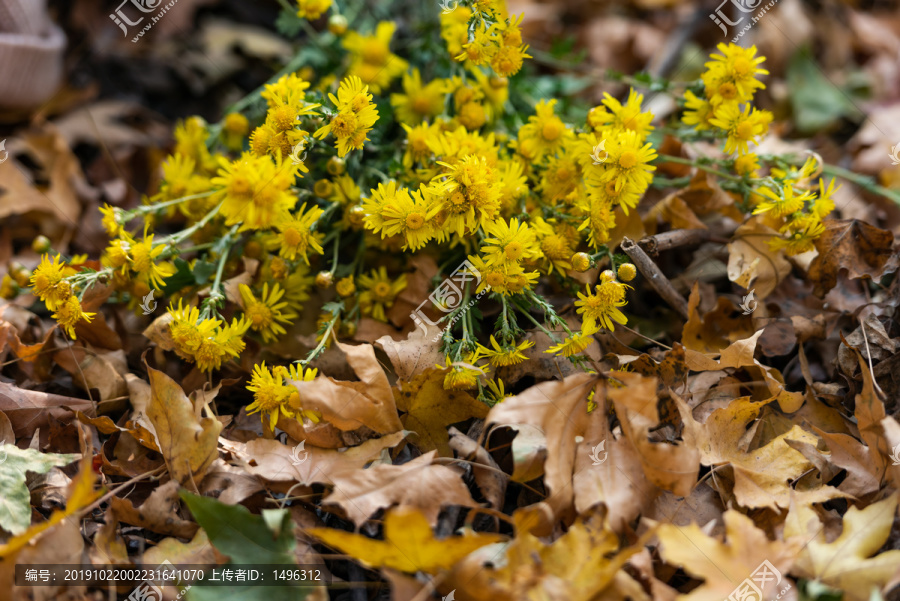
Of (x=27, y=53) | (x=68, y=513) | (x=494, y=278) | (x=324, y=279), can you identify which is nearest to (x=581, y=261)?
(x=494, y=278)

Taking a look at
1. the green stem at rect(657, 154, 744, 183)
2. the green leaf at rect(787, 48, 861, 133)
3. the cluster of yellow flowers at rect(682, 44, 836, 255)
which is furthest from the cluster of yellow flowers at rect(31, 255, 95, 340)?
the green leaf at rect(787, 48, 861, 133)

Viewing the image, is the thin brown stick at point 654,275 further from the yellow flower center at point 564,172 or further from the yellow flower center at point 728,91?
the yellow flower center at point 728,91

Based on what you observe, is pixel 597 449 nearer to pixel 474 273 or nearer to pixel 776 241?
pixel 474 273

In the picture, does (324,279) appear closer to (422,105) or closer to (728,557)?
(422,105)

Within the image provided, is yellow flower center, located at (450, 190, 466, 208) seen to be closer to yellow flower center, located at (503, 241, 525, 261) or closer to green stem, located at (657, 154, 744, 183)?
yellow flower center, located at (503, 241, 525, 261)

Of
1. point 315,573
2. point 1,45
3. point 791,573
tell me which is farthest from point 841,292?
point 1,45
